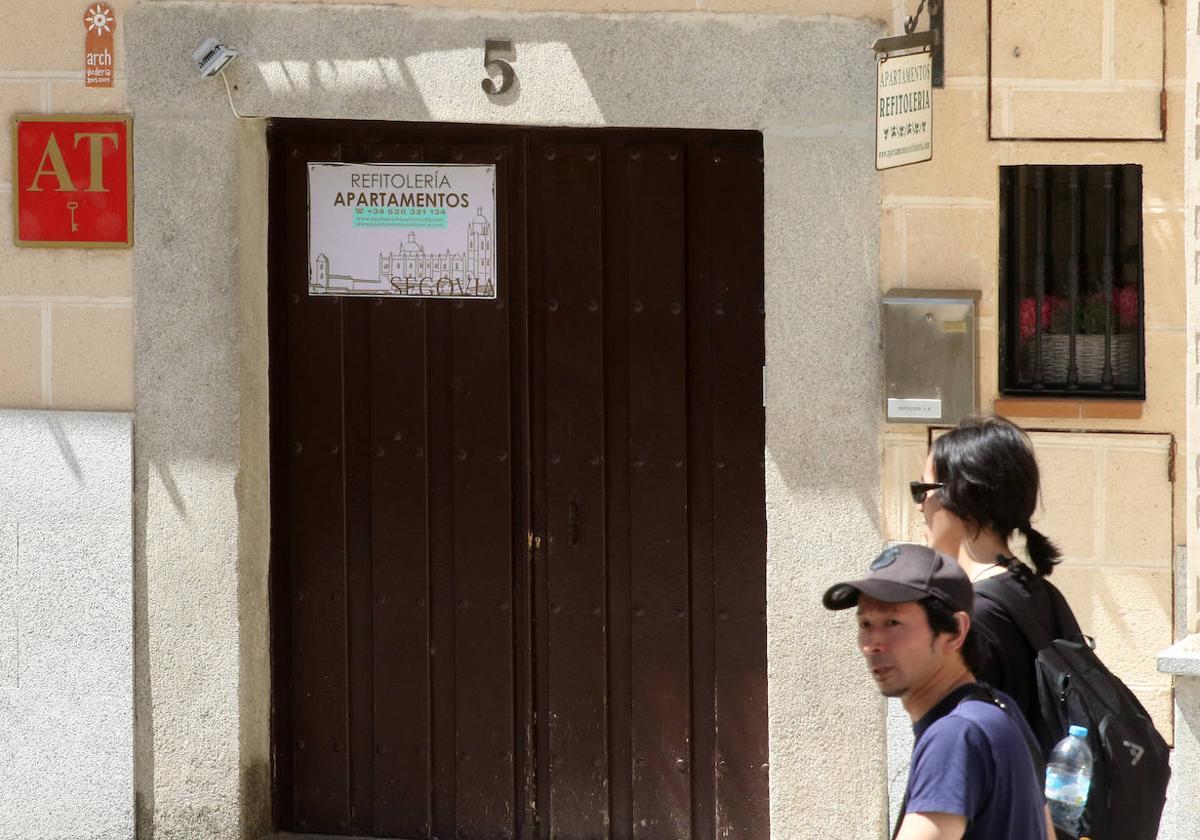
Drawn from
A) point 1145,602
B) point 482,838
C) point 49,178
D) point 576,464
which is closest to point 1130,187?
point 1145,602

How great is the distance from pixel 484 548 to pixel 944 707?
327 centimetres

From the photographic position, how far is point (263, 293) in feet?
19.7

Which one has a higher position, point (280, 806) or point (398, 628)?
point (398, 628)

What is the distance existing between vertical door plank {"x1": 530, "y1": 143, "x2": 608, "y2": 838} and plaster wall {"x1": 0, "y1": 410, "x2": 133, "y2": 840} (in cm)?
145

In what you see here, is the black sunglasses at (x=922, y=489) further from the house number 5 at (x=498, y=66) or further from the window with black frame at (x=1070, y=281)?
the house number 5 at (x=498, y=66)

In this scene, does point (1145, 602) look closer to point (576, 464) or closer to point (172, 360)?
point (576, 464)

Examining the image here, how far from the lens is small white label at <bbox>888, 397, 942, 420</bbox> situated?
18.0ft

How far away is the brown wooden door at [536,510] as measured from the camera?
19.3 ft

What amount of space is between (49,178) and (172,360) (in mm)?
742

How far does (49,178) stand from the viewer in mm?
5855

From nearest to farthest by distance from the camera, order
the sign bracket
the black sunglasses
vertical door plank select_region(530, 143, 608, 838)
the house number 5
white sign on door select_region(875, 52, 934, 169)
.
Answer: the black sunglasses < white sign on door select_region(875, 52, 934, 169) < the sign bracket < the house number 5 < vertical door plank select_region(530, 143, 608, 838)

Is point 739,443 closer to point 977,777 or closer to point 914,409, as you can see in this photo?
point 914,409

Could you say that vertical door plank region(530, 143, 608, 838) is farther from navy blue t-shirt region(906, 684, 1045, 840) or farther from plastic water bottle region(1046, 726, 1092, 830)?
navy blue t-shirt region(906, 684, 1045, 840)

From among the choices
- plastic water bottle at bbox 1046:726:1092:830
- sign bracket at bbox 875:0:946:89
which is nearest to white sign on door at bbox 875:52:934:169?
sign bracket at bbox 875:0:946:89
